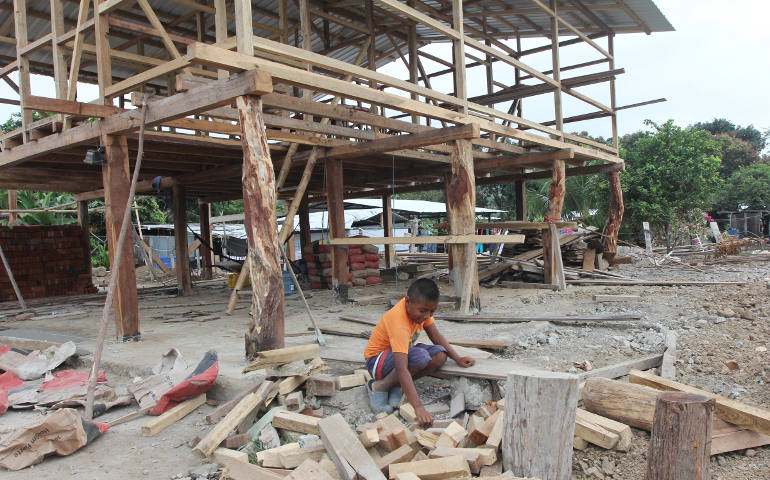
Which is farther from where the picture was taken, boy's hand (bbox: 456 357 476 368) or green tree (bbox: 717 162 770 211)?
green tree (bbox: 717 162 770 211)

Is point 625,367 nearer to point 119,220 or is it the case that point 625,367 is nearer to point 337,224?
point 119,220

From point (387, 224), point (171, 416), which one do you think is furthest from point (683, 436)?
point (387, 224)

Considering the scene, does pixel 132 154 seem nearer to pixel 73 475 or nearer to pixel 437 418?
A: pixel 73 475

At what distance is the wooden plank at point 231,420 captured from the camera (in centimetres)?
388

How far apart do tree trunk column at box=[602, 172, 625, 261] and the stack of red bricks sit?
13.8 m

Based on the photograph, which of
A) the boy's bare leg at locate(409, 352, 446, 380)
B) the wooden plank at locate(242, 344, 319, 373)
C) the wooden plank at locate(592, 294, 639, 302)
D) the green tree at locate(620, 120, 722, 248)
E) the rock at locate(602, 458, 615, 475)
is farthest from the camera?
the green tree at locate(620, 120, 722, 248)

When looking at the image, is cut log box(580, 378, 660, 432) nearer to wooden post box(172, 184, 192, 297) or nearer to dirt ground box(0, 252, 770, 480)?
dirt ground box(0, 252, 770, 480)

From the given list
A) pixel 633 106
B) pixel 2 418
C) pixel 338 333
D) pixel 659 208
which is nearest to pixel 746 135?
pixel 659 208

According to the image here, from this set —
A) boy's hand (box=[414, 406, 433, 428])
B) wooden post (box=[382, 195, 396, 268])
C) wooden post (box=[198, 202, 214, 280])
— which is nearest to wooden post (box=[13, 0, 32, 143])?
boy's hand (box=[414, 406, 433, 428])

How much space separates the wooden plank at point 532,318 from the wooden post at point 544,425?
12.7 ft

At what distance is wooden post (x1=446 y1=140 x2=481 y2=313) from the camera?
805cm

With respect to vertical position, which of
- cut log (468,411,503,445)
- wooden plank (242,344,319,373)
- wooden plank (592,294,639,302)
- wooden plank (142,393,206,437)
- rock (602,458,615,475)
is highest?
wooden plank (242,344,319,373)

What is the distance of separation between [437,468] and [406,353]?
3.39 ft

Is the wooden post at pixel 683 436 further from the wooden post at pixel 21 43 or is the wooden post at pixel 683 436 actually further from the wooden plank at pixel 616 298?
the wooden post at pixel 21 43
